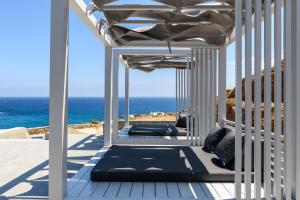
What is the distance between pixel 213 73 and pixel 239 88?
436 cm

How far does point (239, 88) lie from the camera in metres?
3.71

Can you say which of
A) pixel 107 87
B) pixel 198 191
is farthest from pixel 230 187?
pixel 107 87

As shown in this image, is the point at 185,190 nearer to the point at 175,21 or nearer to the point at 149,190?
the point at 149,190

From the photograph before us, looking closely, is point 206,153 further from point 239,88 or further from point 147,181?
point 239,88

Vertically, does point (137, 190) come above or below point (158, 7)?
below

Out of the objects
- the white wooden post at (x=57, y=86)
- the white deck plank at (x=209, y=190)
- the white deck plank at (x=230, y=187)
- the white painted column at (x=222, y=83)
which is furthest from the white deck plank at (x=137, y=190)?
the white painted column at (x=222, y=83)

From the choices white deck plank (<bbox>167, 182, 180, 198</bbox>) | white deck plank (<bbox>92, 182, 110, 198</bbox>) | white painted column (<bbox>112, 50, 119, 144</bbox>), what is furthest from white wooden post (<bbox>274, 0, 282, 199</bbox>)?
white painted column (<bbox>112, 50, 119, 144</bbox>)

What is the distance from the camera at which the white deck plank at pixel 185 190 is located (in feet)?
14.2

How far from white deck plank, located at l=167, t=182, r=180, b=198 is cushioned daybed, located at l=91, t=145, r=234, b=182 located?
0.26 feet

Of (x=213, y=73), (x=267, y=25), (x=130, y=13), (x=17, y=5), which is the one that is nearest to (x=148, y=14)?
(x=130, y=13)

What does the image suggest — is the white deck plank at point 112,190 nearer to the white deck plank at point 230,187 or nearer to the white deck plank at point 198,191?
the white deck plank at point 198,191

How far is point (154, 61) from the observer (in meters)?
10.7

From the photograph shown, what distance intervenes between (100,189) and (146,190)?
0.55 meters

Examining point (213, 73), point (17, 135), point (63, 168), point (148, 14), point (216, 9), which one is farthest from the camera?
point (17, 135)
